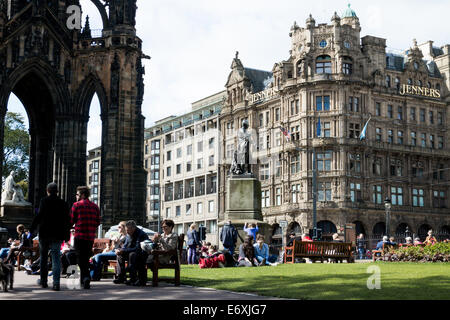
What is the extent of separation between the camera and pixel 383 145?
6488 cm

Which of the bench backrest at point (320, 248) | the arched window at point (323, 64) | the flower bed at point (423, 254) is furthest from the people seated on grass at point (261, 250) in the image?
the arched window at point (323, 64)

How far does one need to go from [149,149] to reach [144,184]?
60971 mm

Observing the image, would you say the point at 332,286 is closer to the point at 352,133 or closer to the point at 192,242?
the point at 192,242

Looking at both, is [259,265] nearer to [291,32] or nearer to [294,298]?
[294,298]

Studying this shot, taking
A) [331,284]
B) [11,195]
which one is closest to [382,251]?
[331,284]

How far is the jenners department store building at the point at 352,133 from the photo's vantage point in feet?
202

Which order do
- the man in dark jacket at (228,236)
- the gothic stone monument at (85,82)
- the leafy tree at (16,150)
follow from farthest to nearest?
the leafy tree at (16,150) < the gothic stone monument at (85,82) < the man in dark jacket at (228,236)

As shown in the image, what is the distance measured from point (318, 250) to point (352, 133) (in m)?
42.3

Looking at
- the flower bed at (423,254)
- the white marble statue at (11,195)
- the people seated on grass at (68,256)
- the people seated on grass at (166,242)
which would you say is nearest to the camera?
the people seated on grass at (166,242)

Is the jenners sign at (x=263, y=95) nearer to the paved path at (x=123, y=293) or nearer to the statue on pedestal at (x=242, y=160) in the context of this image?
the statue on pedestal at (x=242, y=160)

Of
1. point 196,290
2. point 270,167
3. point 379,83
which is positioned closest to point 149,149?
point 270,167

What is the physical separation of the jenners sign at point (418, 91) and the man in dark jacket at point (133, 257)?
58346mm

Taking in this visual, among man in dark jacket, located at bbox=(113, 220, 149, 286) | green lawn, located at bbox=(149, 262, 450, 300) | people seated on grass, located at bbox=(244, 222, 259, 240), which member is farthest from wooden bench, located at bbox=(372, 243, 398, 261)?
man in dark jacket, located at bbox=(113, 220, 149, 286)
